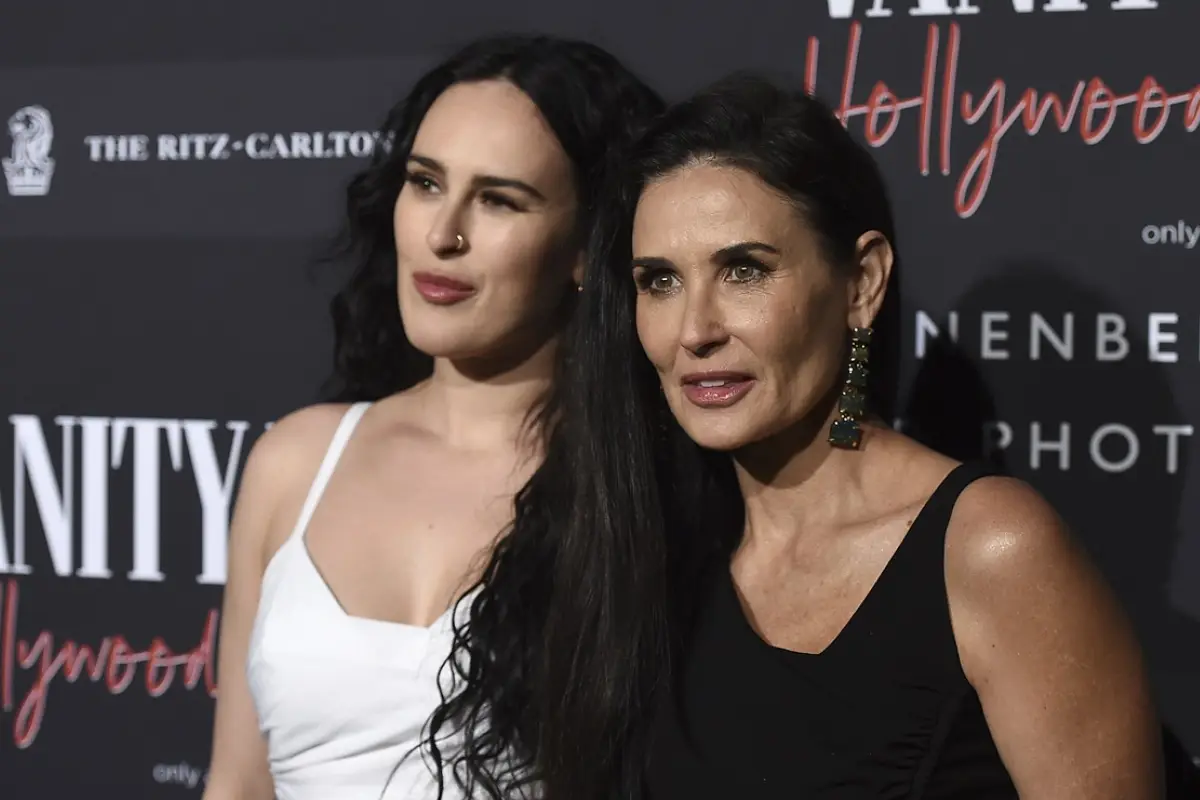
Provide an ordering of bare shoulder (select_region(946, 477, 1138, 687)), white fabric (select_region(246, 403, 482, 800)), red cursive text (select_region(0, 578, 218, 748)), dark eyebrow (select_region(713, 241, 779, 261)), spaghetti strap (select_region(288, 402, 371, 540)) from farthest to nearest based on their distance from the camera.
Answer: red cursive text (select_region(0, 578, 218, 748)) < spaghetti strap (select_region(288, 402, 371, 540)) < white fabric (select_region(246, 403, 482, 800)) < dark eyebrow (select_region(713, 241, 779, 261)) < bare shoulder (select_region(946, 477, 1138, 687))

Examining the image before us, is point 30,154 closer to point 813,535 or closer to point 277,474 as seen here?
point 277,474

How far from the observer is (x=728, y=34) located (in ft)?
7.00

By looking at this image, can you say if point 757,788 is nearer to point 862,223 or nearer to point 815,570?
→ point 815,570

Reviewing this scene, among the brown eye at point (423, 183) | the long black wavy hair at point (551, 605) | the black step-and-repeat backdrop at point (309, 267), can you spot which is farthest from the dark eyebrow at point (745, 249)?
the black step-and-repeat backdrop at point (309, 267)

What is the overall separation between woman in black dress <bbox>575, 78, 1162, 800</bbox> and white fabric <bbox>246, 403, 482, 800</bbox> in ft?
1.01

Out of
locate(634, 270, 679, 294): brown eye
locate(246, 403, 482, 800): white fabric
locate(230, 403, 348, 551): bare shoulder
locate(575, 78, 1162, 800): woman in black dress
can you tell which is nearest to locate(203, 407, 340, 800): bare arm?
locate(230, 403, 348, 551): bare shoulder

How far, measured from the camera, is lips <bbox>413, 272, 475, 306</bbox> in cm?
181

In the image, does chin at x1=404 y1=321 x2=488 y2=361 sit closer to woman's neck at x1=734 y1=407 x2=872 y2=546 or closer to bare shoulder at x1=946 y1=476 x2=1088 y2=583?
woman's neck at x1=734 y1=407 x2=872 y2=546

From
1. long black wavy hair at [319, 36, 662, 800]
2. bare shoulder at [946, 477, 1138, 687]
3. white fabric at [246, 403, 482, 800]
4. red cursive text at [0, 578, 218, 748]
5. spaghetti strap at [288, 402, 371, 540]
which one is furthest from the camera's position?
red cursive text at [0, 578, 218, 748]

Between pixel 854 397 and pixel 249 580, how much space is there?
35.4 inches

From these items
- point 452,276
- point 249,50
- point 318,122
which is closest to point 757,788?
point 452,276

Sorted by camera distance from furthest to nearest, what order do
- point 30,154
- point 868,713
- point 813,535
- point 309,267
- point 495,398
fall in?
point 30,154
point 309,267
point 495,398
point 813,535
point 868,713

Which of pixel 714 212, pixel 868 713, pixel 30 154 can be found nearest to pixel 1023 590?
pixel 868 713

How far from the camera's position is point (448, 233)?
1790 mm
